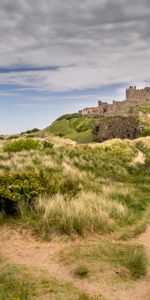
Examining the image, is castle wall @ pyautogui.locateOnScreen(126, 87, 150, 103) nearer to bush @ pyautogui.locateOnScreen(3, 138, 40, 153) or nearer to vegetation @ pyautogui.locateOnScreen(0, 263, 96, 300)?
bush @ pyautogui.locateOnScreen(3, 138, 40, 153)

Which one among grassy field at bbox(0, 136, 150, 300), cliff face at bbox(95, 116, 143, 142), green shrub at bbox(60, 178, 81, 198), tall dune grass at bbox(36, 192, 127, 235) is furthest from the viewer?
cliff face at bbox(95, 116, 143, 142)

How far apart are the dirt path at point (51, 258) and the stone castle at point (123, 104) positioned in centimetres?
9281

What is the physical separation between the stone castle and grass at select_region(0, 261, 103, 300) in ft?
312

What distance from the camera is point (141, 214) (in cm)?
1299

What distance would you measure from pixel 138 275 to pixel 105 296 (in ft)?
3.91

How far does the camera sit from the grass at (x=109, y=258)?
26.3 ft

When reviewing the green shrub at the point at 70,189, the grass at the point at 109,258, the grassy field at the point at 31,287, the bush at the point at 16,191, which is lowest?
the grass at the point at 109,258

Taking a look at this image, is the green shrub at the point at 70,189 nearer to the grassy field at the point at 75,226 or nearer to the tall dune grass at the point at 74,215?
the grassy field at the point at 75,226

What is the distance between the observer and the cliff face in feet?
231

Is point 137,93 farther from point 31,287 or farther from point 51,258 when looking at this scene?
point 31,287

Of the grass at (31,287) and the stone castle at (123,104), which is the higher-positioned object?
the stone castle at (123,104)

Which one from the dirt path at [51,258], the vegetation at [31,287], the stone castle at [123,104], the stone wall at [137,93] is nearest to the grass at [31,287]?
the vegetation at [31,287]

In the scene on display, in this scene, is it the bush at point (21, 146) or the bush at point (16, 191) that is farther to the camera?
the bush at point (21, 146)

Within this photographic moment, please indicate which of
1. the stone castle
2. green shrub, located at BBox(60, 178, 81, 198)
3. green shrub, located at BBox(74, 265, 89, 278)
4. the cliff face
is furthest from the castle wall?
green shrub, located at BBox(74, 265, 89, 278)
